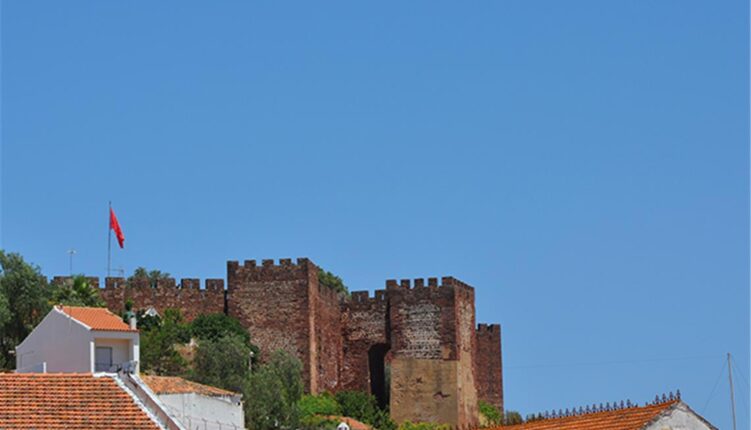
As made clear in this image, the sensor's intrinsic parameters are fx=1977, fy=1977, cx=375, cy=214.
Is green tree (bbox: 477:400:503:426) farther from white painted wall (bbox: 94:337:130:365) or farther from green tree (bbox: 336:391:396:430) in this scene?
white painted wall (bbox: 94:337:130:365)

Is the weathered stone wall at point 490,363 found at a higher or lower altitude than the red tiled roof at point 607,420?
higher

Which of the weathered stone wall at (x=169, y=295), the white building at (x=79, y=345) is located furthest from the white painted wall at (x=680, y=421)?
the weathered stone wall at (x=169, y=295)

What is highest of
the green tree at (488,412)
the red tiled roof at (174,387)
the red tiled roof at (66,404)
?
the green tree at (488,412)

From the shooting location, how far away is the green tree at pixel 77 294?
242 ft

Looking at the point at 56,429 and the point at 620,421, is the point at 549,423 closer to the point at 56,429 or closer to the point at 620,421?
the point at 620,421

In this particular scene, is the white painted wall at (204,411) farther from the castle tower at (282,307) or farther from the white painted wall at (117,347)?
the castle tower at (282,307)

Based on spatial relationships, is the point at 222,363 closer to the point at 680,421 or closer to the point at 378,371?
the point at 378,371

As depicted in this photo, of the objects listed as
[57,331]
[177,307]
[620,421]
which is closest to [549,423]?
[620,421]

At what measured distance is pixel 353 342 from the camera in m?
85.9

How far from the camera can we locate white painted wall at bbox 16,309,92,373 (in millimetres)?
56781

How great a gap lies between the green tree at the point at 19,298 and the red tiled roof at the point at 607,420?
121ft

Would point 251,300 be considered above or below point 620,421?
above

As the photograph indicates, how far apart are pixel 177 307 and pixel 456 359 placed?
11823 mm

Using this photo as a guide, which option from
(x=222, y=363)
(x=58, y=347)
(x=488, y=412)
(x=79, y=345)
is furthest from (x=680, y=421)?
(x=488, y=412)
